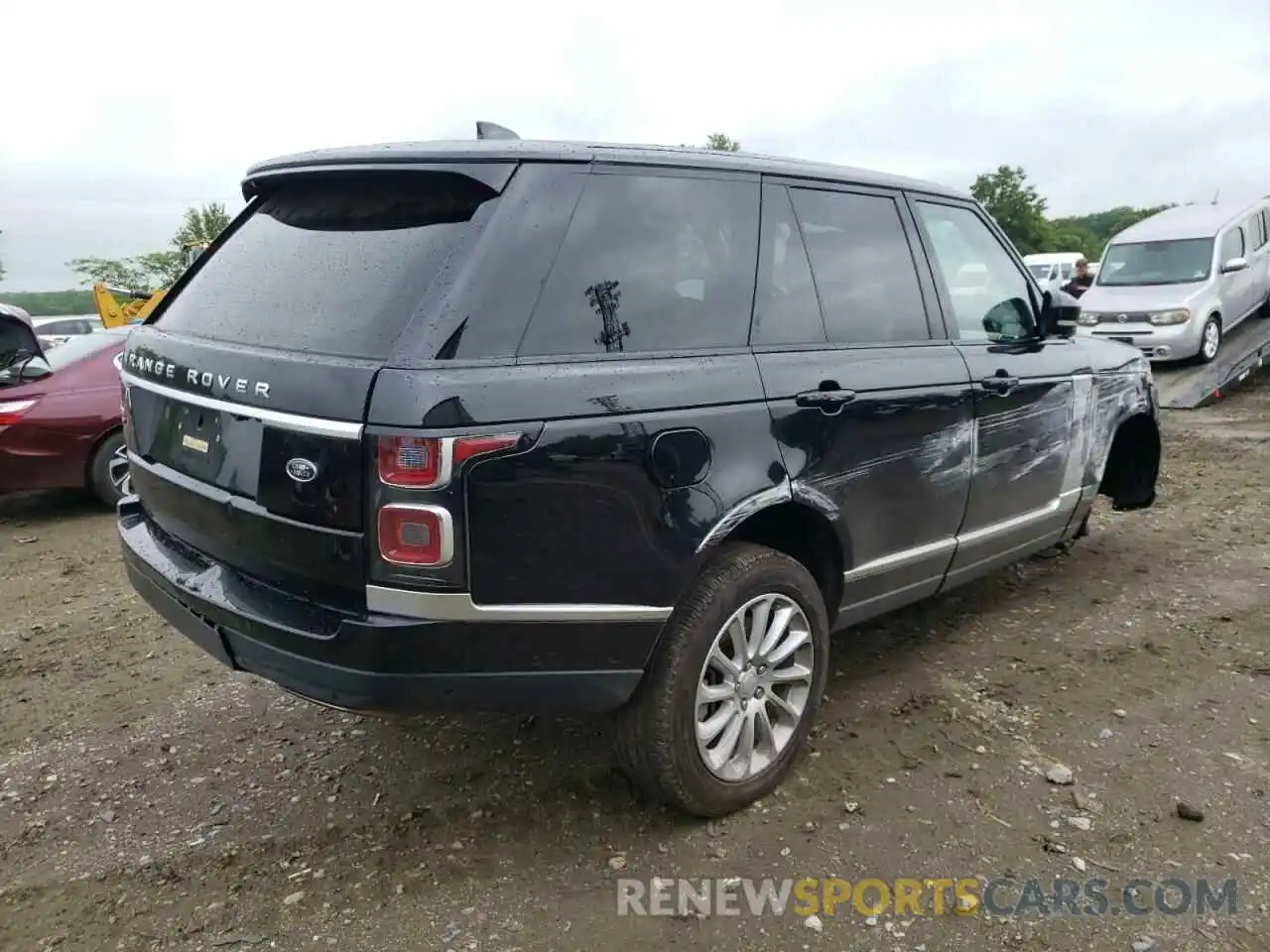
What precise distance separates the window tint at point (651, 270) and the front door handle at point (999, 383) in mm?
1236

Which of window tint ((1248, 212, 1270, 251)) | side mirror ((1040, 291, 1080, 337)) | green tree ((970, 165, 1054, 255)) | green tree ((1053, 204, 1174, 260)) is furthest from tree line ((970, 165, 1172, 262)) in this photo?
side mirror ((1040, 291, 1080, 337))

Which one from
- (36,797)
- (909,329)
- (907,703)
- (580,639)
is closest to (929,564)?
(907,703)

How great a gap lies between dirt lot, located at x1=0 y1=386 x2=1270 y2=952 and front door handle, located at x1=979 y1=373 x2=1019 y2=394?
1143mm

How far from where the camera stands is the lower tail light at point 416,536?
215 centimetres

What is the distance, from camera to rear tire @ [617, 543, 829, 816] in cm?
260

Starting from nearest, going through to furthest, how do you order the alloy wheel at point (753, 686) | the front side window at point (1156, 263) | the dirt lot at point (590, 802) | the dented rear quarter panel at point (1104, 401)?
the dirt lot at point (590, 802) → the alloy wheel at point (753, 686) → the dented rear quarter panel at point (1104, 401) → the front side window at point (1156, 263)

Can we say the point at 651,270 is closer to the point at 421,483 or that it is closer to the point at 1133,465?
the point at 421,483

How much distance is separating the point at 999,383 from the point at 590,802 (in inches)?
86.8

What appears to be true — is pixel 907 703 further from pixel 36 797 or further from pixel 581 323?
pixel 36 797

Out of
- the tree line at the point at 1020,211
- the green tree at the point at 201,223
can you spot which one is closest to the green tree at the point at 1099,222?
the tree line at the point at 1020,211

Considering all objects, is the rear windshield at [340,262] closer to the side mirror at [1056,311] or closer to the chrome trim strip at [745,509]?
the chrome trim strip at [745,509]

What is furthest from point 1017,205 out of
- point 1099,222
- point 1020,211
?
point 1099,222

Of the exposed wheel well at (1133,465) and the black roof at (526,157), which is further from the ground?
the black roof at (526,157)

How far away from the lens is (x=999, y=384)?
3641 mm
